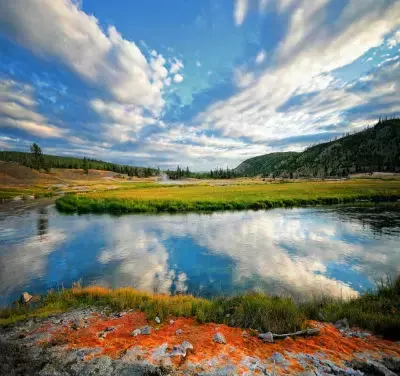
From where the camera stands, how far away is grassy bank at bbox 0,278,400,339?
704 centimetres

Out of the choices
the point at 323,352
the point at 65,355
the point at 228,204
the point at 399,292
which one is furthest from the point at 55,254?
the point at 228,204

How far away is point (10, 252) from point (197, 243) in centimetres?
1626

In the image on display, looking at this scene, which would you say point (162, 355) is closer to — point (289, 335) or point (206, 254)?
point (289, 335)

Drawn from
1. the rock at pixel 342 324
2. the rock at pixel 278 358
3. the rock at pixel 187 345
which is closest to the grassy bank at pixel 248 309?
the rock at pixel 342 324

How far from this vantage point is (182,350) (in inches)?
229

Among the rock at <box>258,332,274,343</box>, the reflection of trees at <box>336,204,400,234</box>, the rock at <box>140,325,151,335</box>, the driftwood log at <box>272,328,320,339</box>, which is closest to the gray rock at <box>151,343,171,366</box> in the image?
the rock at <box>140,325,151,335</box>

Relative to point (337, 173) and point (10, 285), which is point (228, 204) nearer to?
point (10, 285)

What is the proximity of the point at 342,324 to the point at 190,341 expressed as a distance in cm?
512

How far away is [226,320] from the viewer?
770cm

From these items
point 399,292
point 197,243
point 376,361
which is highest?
point 376,361

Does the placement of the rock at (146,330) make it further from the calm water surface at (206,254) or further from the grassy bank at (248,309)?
the calm water surface at (206,254)

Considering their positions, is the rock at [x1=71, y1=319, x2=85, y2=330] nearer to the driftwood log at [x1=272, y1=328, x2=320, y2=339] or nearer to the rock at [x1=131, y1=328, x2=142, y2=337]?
the rock at [x1=131, y1=328, x2=142, y2=337]

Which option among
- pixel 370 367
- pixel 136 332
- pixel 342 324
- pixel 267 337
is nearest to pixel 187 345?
pixel 136 332

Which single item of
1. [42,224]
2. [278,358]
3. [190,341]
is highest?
[278,358]
